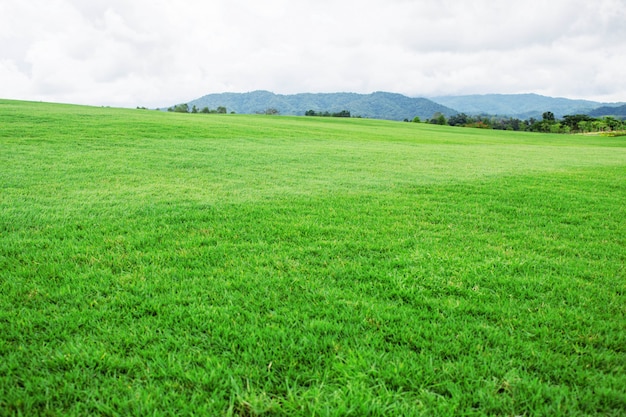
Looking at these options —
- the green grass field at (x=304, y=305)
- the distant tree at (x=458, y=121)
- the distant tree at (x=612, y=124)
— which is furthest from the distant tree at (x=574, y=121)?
the green grass field at (x=304, y=305)

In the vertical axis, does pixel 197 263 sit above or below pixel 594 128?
below

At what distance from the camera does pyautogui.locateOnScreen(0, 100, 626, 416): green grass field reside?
90.0 inches

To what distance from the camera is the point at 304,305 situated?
325 cm

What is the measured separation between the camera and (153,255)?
→ 431 cm

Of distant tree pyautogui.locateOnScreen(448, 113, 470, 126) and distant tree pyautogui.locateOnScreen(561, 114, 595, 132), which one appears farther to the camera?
distant tree pyautogui.locateOnScreen(448, 113, 470, 126)

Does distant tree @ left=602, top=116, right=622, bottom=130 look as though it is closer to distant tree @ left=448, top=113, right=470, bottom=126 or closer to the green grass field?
distant tree @ left=448, top=113, right=470, bottom=126

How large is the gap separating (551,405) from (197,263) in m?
3.54

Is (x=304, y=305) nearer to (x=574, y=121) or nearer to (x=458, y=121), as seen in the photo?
(x=458, y=121)

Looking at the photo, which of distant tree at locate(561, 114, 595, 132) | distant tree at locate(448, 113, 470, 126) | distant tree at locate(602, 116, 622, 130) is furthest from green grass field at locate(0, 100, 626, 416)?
distant tree at locate(561, 114, 595, 132)

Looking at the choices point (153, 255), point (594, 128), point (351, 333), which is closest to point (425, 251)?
point (351, 333)

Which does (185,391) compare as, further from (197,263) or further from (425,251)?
(425,251)

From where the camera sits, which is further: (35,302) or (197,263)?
(197,263)

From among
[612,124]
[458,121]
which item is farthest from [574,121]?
[458,121]

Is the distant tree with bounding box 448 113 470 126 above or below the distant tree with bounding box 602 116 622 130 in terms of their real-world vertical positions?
above
